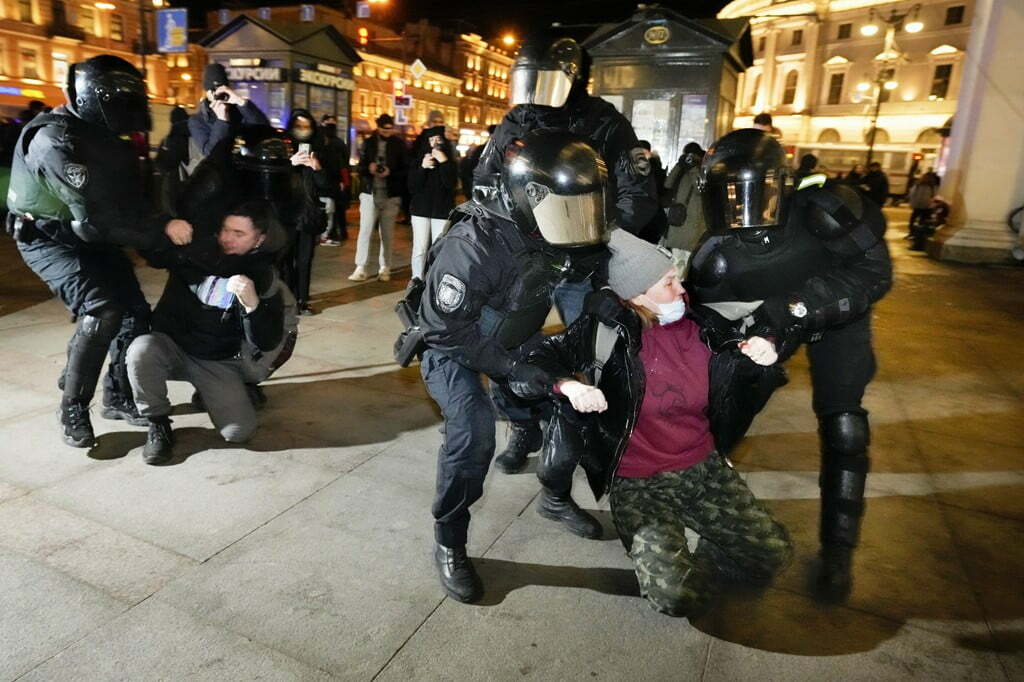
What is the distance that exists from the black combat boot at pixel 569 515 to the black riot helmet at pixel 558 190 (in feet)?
4.10

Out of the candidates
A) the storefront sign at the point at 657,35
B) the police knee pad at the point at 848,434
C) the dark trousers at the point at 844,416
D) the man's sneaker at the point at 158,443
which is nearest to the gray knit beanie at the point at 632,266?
the dark trousers at the point at 844,416

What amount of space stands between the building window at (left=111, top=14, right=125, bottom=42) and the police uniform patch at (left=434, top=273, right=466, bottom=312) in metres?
55.1

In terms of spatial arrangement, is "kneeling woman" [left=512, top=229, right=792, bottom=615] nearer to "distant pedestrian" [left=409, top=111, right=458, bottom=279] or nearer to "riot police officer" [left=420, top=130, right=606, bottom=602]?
"riot police officer" [left=420, top=130, right=606, bottom=602]

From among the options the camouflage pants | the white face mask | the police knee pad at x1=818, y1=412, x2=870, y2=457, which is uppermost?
the white face mask

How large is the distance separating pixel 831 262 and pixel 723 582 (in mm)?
1334

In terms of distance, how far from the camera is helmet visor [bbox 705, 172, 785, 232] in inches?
98.8

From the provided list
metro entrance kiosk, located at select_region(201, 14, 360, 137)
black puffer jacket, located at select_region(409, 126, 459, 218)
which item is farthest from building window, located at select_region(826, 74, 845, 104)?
black puffer jacket, located at select_region(409, 126, 459, 218)

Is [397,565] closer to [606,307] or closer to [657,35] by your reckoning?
[606,307]

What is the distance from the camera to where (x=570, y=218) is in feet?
7.57

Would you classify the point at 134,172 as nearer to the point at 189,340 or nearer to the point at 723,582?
the point at 189,340

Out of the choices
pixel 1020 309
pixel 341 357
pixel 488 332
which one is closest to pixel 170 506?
pixel 488 332

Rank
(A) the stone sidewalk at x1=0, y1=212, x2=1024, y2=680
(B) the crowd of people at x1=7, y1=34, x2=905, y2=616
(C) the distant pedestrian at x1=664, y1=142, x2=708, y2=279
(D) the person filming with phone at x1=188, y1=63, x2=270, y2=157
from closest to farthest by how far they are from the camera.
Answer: (A) the stone sidewalk at x1=0, y1=212, x2=1024, y2=680
(B) the crowd of people at x1=7, y1=34, x2=905, y2=616
(D) the person filming with phone at x1=188, y1=63, x2=270, y2=157
(C) the distant pedestrian at x1=664, y1=142, x2=708, y2=279

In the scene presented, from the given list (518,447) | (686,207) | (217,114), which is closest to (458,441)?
(518,447)

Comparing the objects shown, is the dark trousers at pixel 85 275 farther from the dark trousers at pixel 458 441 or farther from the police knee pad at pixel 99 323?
the dark trousers at pixel 458 441
